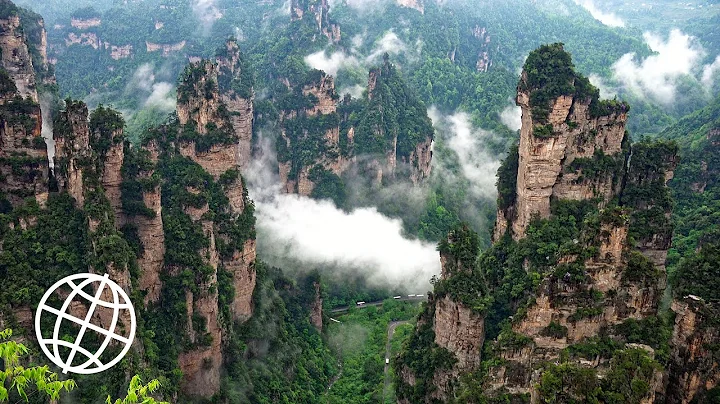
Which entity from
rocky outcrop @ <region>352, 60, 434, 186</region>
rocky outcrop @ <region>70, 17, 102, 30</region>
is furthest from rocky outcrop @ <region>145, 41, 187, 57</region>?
rocky outcrop @ <region>352, 60, 434, 186</region>

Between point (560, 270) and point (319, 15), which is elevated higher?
point (319, 15)

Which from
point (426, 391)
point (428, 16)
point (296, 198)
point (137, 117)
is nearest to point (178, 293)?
point (426, 391)

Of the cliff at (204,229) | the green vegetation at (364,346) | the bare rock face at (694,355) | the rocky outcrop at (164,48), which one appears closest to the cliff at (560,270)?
the bare rock face at (694,355)

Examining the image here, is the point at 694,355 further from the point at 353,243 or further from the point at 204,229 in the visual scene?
the point at 353,243

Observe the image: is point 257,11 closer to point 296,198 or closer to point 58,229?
point 296,198

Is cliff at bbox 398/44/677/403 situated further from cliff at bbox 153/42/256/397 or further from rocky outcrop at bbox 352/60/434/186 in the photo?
rocky outcrop at bbox 352/60/434/186

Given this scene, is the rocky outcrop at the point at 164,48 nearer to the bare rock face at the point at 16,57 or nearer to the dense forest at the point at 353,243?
the dense forest at the point at 353,243

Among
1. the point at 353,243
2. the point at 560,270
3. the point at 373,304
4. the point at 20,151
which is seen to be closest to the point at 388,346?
the point at 373,304
